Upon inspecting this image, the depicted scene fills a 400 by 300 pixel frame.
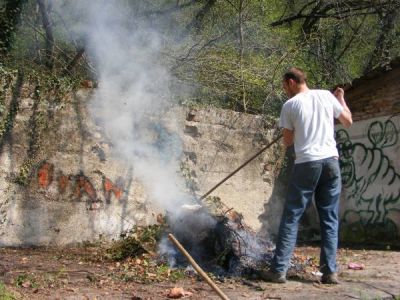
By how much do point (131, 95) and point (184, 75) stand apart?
135cm

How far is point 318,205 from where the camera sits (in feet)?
15.1

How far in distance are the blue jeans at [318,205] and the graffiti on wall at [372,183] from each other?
154 inches

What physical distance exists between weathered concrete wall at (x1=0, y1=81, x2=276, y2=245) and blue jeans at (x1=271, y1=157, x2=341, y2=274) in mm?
3031

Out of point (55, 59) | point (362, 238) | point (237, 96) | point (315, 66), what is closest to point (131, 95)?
point (55, 59)

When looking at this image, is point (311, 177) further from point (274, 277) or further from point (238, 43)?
point (238, 43)

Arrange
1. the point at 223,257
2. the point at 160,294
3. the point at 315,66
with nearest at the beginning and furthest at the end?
the point at 160,294 < the point at 223,257 < the point at 315,66

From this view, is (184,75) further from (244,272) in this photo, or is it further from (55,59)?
(244,272)

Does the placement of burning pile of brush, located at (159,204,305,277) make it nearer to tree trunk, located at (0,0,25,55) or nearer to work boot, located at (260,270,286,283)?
work boot, located at (260,270,286,283)

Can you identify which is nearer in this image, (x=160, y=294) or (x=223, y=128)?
(x=160, y=294)

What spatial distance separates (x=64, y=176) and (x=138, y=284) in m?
2.52

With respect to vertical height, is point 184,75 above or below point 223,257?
above

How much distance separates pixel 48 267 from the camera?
16.9 ft

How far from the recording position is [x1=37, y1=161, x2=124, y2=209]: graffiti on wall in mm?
6363

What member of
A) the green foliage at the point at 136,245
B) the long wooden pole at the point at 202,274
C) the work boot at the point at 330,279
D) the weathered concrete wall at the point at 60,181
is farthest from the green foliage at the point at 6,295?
the work boot at the point at 330,279
